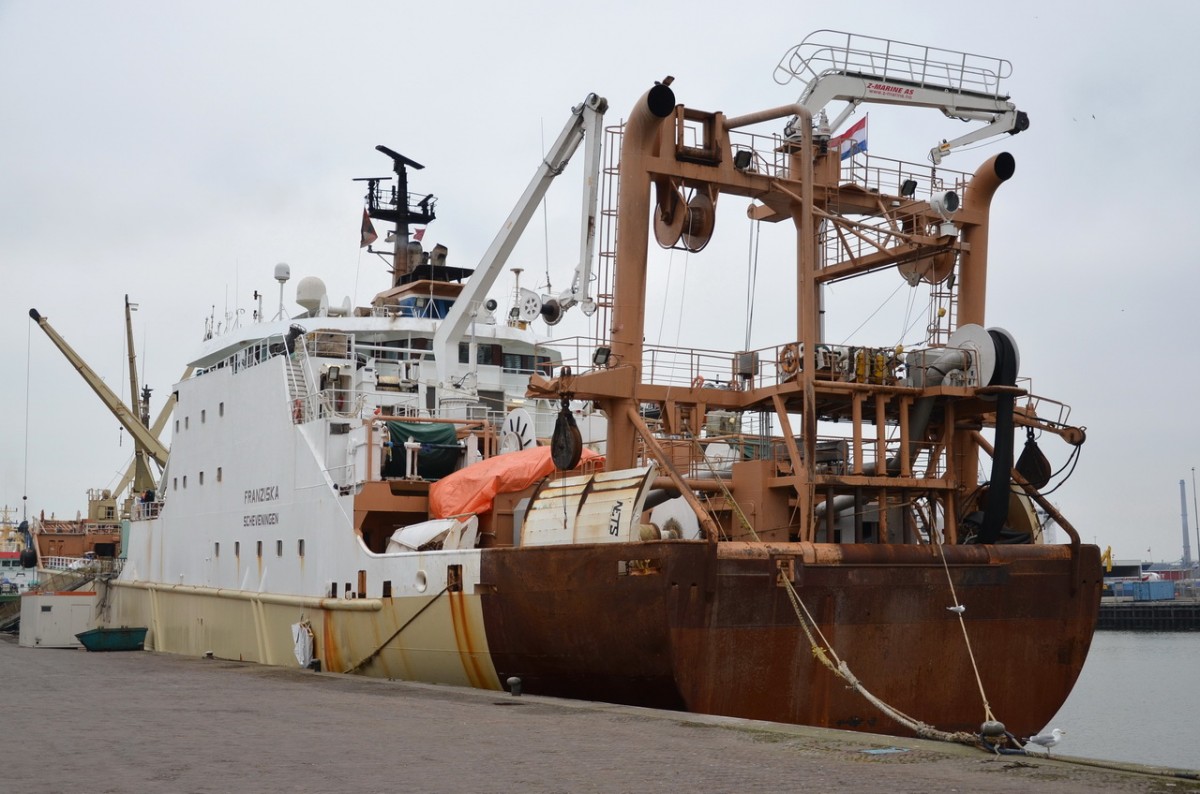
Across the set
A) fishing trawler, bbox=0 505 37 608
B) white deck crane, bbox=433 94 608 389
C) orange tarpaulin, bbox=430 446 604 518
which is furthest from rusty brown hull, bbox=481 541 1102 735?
fishing trawler, bbox=0 505 37 608

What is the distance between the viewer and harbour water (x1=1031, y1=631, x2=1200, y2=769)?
22.4m

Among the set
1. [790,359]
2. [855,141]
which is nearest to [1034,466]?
[790,359]

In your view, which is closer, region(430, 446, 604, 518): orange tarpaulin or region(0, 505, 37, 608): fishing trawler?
region(430, 446, 604, 518): orange tarpaulin

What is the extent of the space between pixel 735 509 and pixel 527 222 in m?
9.30

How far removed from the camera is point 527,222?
23.5 m

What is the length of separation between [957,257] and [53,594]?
24.5 metres

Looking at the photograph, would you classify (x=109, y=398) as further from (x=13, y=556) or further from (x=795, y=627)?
(x=13, y=556)

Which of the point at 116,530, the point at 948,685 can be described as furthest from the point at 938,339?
the point at 116,530

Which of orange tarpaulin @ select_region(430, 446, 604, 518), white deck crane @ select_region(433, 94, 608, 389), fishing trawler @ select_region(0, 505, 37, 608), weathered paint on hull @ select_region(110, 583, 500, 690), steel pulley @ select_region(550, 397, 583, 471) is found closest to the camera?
steel pulley @ select_region(550, 397, 583, 471)

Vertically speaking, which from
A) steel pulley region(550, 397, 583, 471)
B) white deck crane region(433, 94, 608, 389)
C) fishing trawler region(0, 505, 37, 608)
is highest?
white deck crane region(433, 94, 608, 389)

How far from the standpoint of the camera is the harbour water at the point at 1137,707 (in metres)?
22.4

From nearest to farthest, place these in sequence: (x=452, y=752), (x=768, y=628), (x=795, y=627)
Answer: (x=452, y=752), (x=768, y=628), (x=795, y=627)

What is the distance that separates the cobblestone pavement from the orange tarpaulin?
149 inches

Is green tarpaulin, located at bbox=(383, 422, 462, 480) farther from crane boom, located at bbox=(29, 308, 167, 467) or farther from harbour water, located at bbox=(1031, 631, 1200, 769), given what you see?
crane boom, located at bbox=(29, 308, 167, 467)
